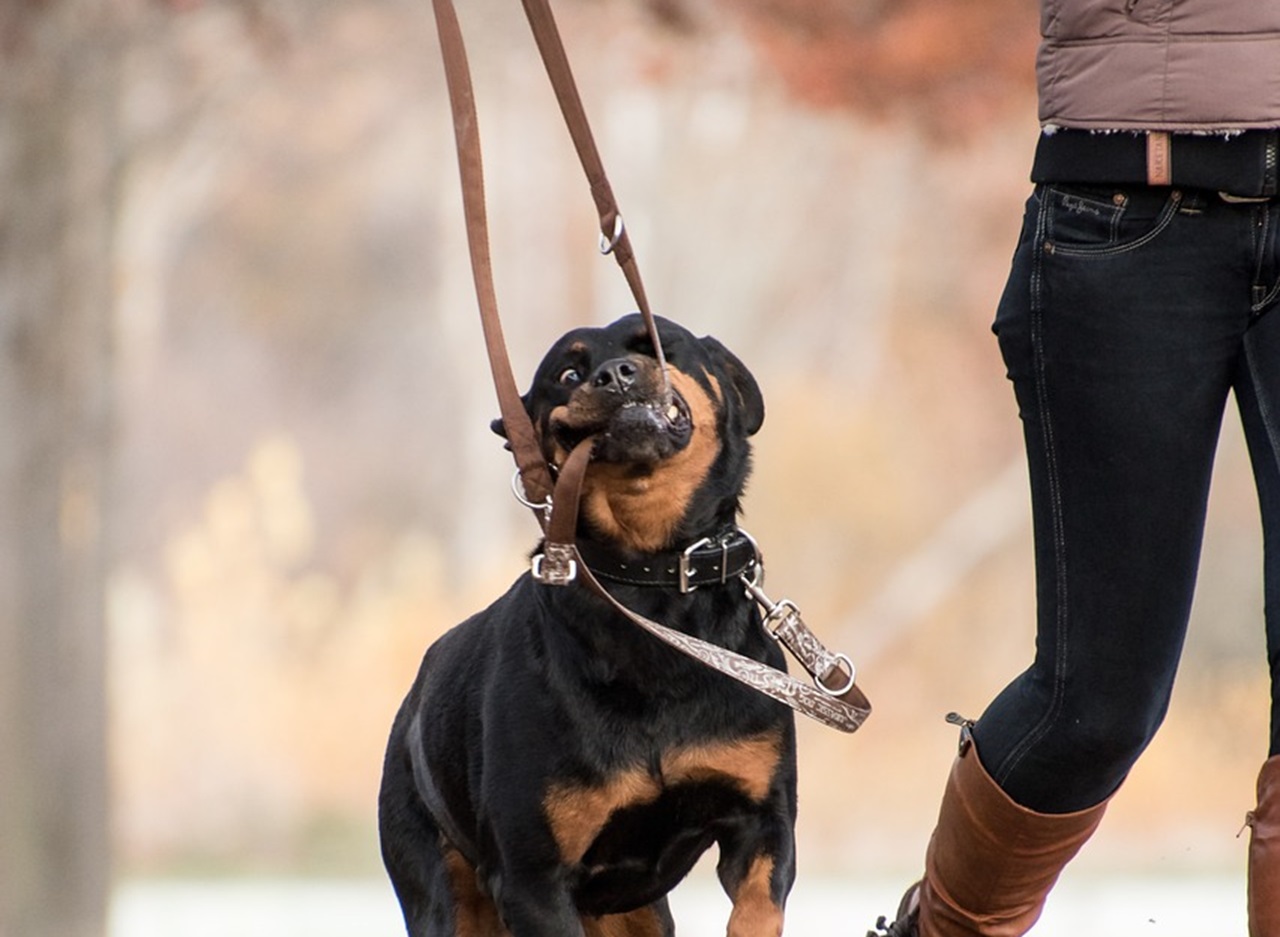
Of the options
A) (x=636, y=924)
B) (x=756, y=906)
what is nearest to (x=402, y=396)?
(x=636, y=924)

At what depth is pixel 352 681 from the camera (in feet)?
28.1

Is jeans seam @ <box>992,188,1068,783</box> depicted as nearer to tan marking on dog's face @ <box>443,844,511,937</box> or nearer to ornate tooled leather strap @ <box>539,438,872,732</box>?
ornate tooled leather strap @ <box>539,438,872,732</box>

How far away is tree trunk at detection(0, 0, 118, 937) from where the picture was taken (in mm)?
6941

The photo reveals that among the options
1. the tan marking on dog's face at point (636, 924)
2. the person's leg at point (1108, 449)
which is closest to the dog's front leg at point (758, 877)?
the person's leg at point (1108, 449)

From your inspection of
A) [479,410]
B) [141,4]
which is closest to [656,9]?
[141,4]

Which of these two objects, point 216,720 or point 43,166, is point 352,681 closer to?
point 216,720

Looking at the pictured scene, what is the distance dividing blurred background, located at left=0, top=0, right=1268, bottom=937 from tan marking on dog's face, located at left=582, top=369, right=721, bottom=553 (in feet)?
12.9

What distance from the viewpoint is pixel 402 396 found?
33.3 ft

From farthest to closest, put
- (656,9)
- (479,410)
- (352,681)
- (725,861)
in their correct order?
1. (479,410)
2. (352,681)
3. (656,9)
4. (725,861)

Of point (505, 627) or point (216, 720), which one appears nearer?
point (505, 627)

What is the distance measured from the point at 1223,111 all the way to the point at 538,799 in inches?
53.5

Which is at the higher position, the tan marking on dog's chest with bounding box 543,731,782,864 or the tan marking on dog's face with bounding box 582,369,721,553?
the tan marking on dog's face with bounding box 582,369,721,553

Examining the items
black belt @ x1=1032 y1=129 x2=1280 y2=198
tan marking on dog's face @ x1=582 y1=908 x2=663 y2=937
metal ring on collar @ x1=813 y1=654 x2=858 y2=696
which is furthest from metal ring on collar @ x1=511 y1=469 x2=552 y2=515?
black belt @ x1=1032 y1=129 x2=1280 y2=198

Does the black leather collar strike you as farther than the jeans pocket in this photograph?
Yes
